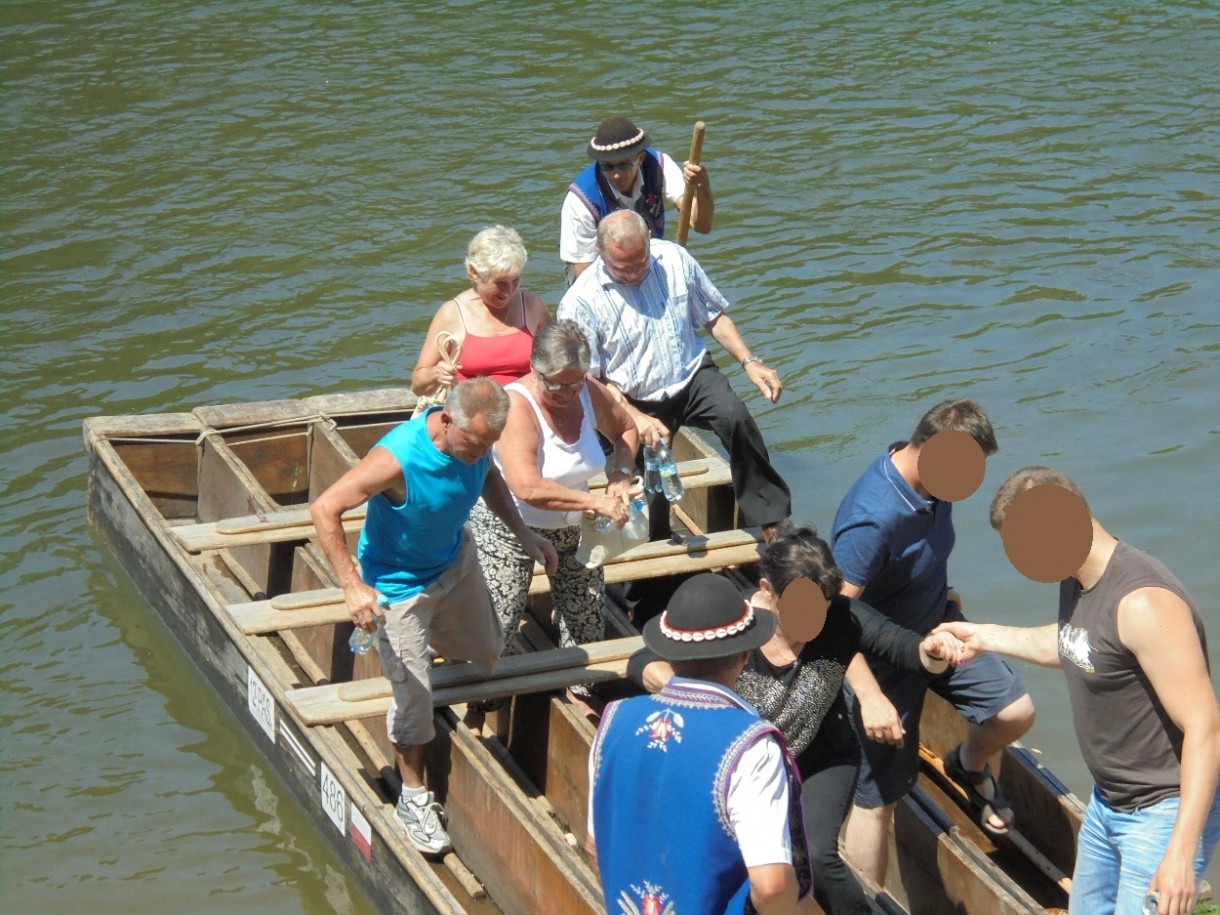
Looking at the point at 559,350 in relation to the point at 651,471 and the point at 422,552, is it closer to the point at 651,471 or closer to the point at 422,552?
the point at 422,552

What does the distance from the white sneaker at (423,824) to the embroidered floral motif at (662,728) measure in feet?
8.37

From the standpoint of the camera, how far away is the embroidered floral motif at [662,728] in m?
3.64

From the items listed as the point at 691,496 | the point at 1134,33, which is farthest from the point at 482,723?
the point at 1134,33

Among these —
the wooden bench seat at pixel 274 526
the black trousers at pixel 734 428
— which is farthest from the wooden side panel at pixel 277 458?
the black trousers at pixel 734 428

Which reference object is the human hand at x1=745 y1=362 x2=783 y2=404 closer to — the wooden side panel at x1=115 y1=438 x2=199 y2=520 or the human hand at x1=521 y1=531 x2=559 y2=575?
the human hand at x1=521 y1=531 x2=559 y2=575

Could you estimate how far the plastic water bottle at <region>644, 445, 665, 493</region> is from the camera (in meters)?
6.95

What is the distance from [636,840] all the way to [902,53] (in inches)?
601

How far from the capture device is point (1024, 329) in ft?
39.1

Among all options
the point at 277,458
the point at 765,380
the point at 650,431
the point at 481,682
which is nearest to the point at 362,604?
the point at 481,682

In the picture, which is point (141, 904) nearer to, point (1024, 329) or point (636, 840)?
point (636, 840)

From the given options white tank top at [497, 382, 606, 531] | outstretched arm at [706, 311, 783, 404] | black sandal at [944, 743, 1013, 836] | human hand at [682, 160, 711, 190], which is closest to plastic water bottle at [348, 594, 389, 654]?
white tank top at [497, 382, 606, 531]

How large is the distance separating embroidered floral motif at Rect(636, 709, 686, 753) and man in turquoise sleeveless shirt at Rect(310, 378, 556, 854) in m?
1.84

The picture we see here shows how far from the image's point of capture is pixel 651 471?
716cm

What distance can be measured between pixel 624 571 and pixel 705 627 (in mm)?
3341
